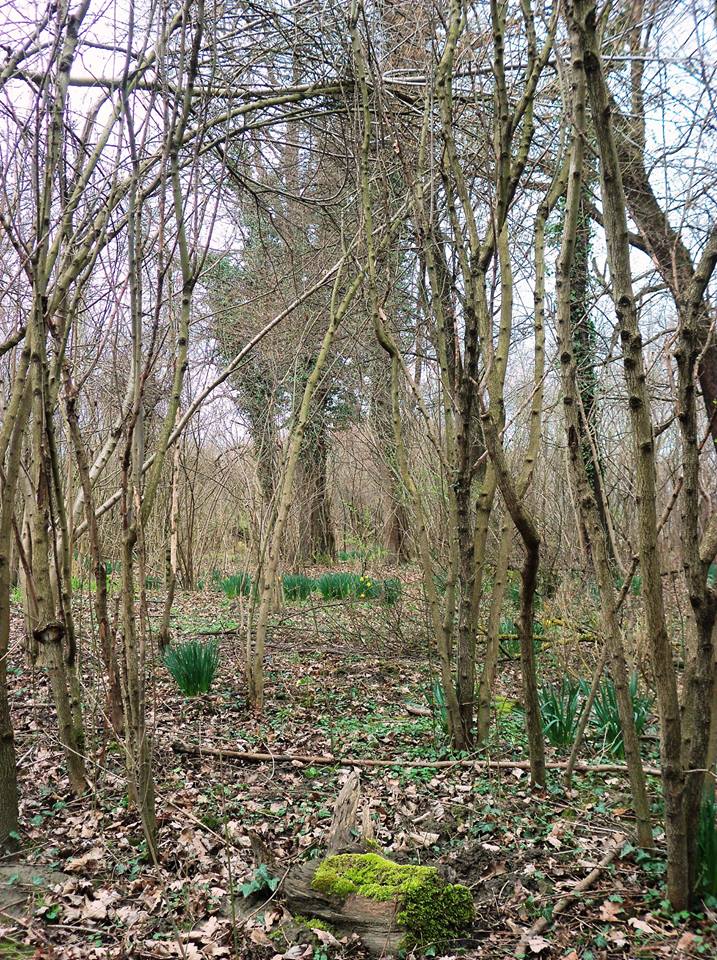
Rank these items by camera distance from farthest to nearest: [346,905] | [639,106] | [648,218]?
[648,218] → [639,106] → [346,905]

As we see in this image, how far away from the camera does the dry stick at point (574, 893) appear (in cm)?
229

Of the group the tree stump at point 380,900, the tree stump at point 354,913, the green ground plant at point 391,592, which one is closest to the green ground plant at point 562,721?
the tree stump at point 380,900

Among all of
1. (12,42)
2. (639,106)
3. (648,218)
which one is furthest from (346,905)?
(648,218)

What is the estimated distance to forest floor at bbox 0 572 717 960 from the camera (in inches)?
92.1

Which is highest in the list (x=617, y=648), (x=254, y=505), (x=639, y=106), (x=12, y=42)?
(x=639, y=106)

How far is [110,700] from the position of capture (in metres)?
3.64

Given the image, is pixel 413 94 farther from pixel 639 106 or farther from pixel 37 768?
pixel 37 768

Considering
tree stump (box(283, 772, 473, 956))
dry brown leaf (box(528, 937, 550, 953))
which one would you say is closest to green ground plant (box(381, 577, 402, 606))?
tree stump (box(283, 772, 473, 956))

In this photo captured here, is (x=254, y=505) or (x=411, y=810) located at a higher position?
(x=254, y=505)

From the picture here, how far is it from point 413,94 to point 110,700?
4.10 m

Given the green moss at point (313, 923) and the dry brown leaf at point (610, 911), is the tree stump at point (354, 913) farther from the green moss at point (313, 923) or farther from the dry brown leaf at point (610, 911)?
the dry brown leaf at point (610, 911)

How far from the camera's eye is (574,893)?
8.01 ft

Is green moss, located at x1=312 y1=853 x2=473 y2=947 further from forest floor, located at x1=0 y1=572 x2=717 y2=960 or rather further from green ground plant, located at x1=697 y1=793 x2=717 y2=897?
green ground plant, located at x1=697 y1=793 x2=717 y2=897

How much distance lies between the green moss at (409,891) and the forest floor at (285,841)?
0.24 ft
